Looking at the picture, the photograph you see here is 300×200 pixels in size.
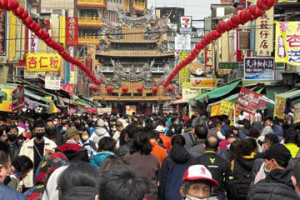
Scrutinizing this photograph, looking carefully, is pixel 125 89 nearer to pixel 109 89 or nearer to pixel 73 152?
pixel 109 89

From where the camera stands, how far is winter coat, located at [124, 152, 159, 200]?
870 cm

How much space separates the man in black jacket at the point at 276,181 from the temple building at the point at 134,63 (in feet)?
248

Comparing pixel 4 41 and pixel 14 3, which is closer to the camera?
pixel 14 3

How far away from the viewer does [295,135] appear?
32.1 ft

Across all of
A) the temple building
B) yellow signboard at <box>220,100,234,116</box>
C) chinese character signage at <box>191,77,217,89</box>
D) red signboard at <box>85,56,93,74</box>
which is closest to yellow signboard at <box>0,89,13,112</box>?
yellow signboard at <box>220,100,234,116</box>

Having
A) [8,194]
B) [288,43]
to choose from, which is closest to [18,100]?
[288,43]

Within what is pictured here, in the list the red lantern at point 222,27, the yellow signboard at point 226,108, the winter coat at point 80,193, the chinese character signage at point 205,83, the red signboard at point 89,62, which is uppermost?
the red signboard at point 89,62

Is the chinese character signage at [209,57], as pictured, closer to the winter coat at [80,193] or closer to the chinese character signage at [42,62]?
the chinese character signage at [42,62]

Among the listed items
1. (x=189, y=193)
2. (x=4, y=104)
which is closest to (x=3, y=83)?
(x=4, y=104)

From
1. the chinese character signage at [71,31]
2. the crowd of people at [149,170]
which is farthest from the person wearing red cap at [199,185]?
the chinese character signage at [71,31]

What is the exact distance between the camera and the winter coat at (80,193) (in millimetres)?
4531

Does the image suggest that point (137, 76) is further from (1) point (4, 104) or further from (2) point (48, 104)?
(1) point (4, 104)

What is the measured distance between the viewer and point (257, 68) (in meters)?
25.1

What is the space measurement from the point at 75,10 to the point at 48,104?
62.2 m
